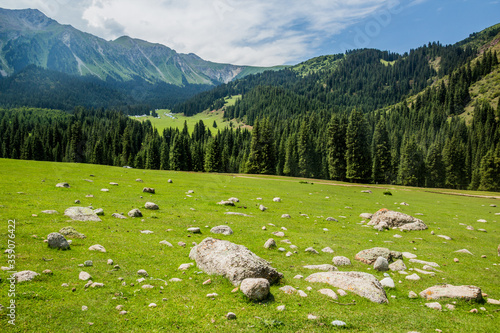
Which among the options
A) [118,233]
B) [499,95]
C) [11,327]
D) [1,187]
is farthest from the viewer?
[499,95]

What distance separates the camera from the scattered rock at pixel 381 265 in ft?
36.0

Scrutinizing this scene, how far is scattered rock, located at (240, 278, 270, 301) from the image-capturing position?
7645 mm

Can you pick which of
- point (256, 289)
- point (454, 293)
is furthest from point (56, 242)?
point (454, 293)

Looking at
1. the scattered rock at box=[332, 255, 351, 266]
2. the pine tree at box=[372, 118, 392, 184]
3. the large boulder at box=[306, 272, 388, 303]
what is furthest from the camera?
the pine tree at box=[372, 118, 392, 184]

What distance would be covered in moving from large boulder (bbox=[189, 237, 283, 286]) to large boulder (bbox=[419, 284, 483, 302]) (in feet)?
16.4

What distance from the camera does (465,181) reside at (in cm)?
9644

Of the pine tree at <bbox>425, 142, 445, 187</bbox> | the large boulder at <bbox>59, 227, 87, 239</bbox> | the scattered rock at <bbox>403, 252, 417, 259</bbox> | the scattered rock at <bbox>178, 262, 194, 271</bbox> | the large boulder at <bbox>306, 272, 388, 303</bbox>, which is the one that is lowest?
the scattered rock at <bbox>403, 252, 417, 259</bbox>

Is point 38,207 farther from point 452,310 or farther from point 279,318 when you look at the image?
point 452,310

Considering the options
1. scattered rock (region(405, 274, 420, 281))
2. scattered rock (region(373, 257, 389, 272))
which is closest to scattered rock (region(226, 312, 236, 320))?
scattered rock (region(373, 257, 389, 272))

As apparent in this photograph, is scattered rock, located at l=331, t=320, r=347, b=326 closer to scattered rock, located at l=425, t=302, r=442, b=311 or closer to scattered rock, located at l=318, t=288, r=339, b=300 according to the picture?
scattered rock, located at l=318, t=288, r=339, b=300

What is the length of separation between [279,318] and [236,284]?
1979mm

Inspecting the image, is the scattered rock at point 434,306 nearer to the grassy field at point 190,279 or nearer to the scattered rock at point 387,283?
the grassy field at point 190,279

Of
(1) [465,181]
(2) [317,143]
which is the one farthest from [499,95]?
(2) [317,143]

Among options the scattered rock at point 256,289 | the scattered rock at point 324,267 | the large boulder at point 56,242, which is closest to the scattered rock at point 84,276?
the large boulder at point 56,242
